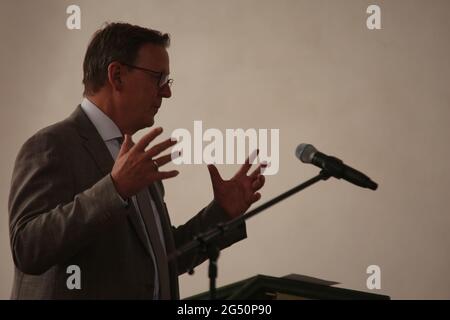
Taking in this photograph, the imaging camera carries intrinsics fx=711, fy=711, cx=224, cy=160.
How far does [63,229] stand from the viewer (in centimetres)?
165

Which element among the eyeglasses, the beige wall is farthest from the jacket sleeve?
the beige wall

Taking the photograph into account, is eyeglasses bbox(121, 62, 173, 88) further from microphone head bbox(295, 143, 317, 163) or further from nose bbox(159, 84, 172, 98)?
microphone head bbox(295, 143, 317, 163)

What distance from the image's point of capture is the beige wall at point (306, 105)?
3678 millimetres

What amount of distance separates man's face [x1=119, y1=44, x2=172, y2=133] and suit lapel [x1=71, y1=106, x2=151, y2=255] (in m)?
0.14

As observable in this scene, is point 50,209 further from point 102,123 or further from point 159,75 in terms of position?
point 159,75

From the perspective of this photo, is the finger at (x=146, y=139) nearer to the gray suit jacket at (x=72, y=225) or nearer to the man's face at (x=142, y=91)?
the gray suit jacket at (x=72, y=225)

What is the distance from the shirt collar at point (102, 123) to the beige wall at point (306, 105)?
1.75 metres

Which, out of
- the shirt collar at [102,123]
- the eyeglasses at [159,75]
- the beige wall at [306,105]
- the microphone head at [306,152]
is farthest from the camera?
the beige wall at [306,105]

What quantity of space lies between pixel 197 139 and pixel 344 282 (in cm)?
106

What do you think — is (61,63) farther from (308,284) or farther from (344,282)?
(308,284)

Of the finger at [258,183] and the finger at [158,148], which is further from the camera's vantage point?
the finger at [258,183]

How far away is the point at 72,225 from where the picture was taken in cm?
165

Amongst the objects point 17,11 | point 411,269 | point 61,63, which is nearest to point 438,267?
point 411,269

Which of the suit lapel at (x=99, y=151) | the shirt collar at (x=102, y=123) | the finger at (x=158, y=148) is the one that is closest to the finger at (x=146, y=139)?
the finger at (x=158, y=148)
